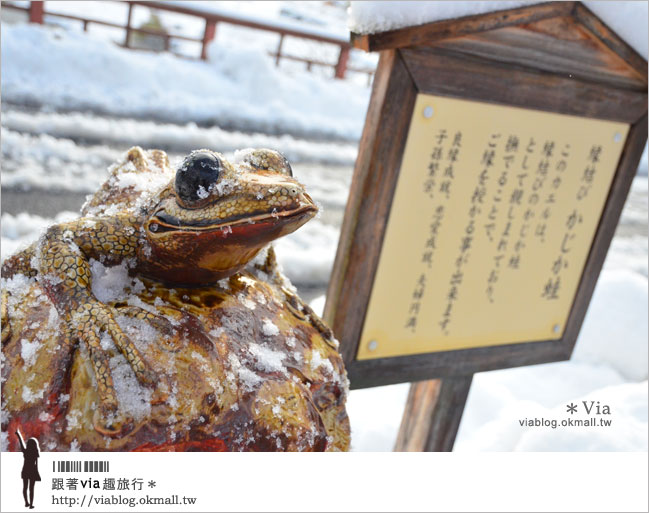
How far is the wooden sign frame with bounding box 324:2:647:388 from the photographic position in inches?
64.0

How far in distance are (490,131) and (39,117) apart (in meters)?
3.79

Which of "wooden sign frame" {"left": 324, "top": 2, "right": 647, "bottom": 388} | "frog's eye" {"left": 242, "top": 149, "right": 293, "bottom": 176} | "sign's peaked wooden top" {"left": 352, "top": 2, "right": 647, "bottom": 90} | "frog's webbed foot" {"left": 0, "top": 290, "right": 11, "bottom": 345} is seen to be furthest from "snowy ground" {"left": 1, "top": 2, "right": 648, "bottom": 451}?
"frog's webbed foot" {"left": 0, "top": 290, "right": 11, "bottom": 345}

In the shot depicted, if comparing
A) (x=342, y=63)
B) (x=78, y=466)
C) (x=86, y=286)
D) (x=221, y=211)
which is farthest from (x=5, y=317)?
(x=342, y=63)

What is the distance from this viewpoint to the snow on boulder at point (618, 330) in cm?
358

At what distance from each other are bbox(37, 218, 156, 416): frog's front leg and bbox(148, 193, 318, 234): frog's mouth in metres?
0.13

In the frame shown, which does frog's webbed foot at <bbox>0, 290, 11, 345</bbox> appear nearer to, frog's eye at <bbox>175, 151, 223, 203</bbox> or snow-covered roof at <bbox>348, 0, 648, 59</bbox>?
frog's eye at <bbox>175, 151, 223, 203</bbox>

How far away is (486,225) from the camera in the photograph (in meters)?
2.02

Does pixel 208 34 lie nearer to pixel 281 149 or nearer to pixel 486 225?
pixel 281 149

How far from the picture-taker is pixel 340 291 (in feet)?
5.98

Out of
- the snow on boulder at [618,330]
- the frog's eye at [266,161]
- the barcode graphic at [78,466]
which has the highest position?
the frog's eye at [266,161]

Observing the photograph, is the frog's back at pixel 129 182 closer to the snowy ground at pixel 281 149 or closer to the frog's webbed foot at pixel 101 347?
Answer: the frog's webbed foot at pixel 101 347

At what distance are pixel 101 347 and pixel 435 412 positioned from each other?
5.73ft

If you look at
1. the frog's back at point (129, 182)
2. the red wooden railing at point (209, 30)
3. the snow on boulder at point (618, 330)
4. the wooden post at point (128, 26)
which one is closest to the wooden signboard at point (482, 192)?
the frog's back at point (129, 182)

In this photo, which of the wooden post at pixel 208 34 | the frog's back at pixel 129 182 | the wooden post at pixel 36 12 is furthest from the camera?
the wooden post at pixel 208 34
